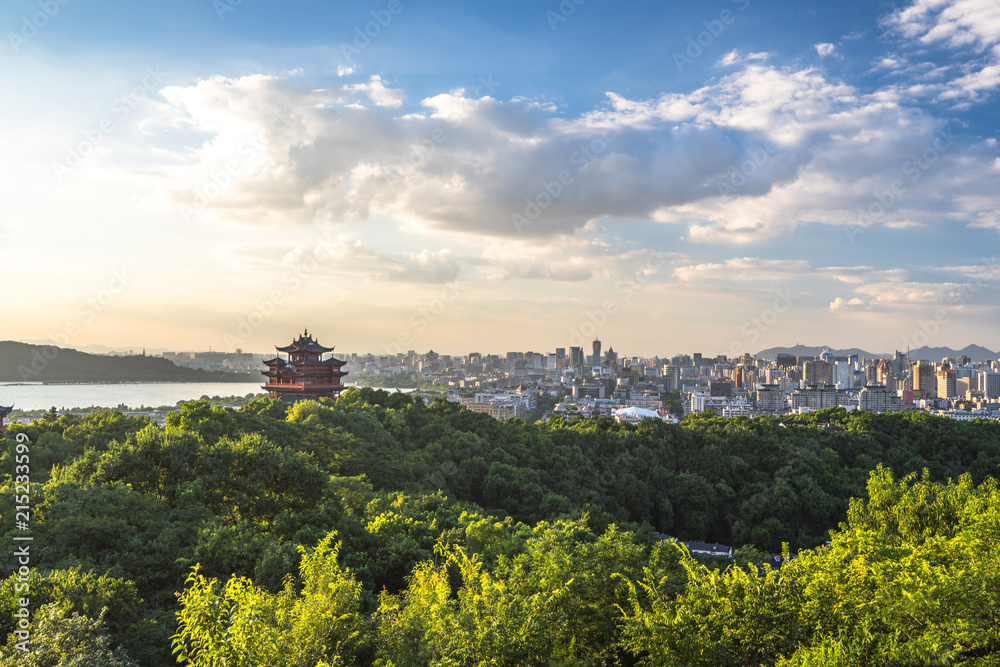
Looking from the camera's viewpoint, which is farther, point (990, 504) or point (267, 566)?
point (990, 504)

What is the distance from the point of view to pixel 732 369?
122375mm

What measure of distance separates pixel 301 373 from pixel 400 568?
16.0 m

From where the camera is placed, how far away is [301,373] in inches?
914

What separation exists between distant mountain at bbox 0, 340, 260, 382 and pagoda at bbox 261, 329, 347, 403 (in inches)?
1343

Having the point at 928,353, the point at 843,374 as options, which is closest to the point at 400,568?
the point at 843,374

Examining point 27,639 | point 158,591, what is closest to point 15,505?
point 158,591

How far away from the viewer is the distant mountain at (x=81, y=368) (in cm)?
5309

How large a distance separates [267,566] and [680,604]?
5.09 meters

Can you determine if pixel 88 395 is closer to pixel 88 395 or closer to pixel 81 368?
pixel 88 395

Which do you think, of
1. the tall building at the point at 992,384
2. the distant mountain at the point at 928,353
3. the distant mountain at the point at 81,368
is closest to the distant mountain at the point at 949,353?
the distant mountain at the point at 928,353

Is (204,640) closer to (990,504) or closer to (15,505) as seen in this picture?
(15,505)

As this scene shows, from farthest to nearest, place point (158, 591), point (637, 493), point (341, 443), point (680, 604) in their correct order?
1. point (637, 493)
2. point (341, 443)
3. point (158, 591)
4. point (680, 604)

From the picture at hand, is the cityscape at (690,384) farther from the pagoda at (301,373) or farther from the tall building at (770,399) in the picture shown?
the pagoda at (301,373)

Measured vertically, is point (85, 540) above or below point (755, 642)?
below
